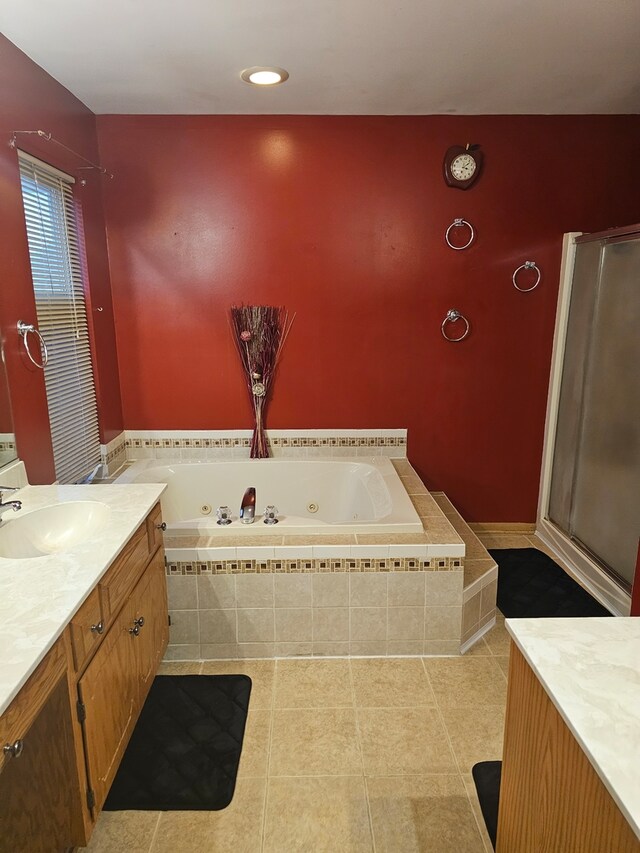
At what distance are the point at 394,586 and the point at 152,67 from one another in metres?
2.51

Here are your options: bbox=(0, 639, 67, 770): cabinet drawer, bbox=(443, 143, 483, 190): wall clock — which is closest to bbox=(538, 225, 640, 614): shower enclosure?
bbox=(443, 143, 483, 190): wall clock

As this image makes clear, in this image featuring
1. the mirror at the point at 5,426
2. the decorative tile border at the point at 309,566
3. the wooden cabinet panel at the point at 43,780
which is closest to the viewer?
the wooden cabinet panel at the point at 43,780

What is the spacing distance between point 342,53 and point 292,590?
89.3 inches

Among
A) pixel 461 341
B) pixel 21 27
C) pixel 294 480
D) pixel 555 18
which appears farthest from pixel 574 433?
pixel 21 27

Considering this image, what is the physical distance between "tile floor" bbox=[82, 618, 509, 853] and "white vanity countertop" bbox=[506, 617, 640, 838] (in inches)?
36.1

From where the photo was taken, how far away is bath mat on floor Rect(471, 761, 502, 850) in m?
1.71

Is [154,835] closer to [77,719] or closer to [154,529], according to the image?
[77,719]

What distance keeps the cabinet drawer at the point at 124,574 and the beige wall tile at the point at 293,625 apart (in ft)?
2.29

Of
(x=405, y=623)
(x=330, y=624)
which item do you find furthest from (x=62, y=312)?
(x=405, y=623)

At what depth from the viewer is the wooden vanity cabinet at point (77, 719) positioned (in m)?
1.25

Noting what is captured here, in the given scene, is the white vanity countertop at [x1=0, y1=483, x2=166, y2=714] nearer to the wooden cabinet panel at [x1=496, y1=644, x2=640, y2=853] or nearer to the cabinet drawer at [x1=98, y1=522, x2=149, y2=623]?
the cabinet drawer at [x1=98, y1=522, x2=149, y2=623]

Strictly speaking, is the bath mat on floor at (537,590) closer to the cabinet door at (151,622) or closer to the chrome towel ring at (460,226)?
the cabinet door at (151,622)

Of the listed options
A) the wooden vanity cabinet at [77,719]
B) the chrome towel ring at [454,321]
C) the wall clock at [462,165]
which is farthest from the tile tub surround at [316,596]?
the wall clock at [462,165]

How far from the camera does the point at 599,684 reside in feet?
3.32
